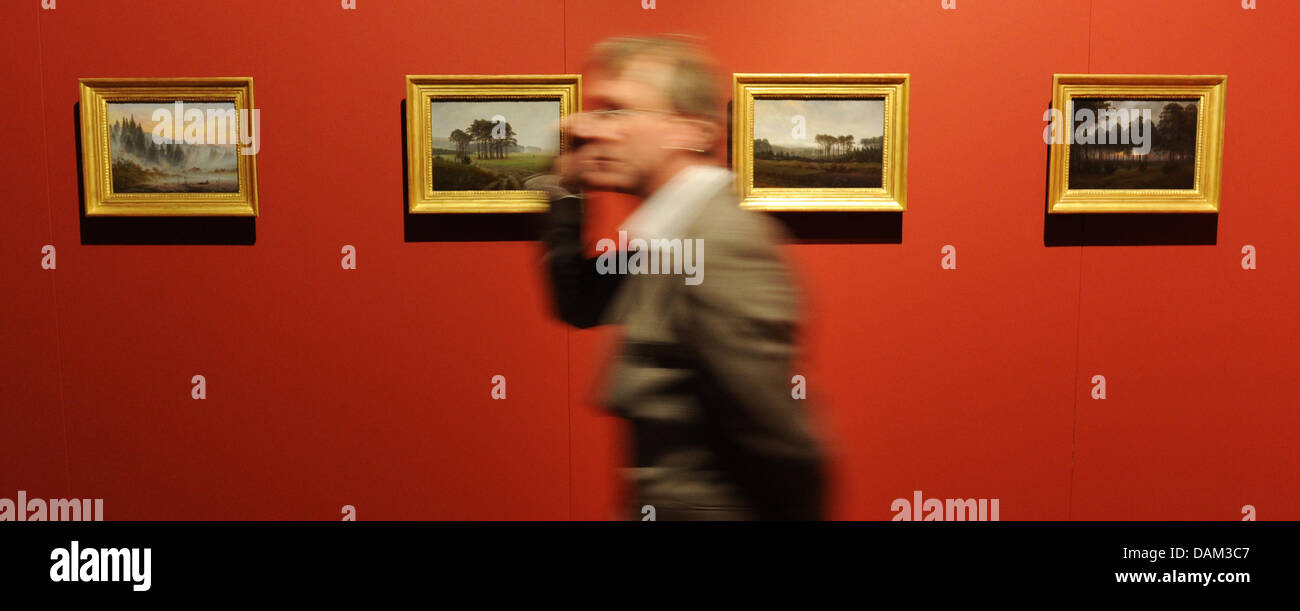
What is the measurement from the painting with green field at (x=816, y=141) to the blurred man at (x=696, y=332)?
142cm

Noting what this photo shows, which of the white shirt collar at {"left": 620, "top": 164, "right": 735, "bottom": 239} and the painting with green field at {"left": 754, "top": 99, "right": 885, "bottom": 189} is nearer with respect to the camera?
the white shirt collar at {"left": 620, "top": 164, "right": 735, "bottom": 239}

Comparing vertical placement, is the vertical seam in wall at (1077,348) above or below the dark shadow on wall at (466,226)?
below

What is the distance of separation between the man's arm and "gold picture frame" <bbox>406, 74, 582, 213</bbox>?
111 cm

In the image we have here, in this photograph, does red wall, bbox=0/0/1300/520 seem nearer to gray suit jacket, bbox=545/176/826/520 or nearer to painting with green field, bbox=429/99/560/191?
painting with green field, bbox=429/99/560/191

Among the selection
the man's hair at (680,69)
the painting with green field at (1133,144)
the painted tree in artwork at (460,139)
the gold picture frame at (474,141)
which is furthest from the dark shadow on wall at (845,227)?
the man's hair at (680,69)

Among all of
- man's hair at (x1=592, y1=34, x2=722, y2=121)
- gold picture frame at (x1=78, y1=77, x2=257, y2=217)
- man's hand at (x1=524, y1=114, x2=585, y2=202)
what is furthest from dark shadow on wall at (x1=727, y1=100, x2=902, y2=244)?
gold picture frame at (x1=78, y1=77, x2=257, y2=217)

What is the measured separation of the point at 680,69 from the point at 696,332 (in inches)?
23.8

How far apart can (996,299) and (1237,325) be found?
3.26 ft

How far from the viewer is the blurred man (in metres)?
1.58

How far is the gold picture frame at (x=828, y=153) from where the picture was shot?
124 inches

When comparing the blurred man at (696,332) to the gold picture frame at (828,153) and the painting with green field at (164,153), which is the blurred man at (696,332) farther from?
the painting with green field at (164,153)
